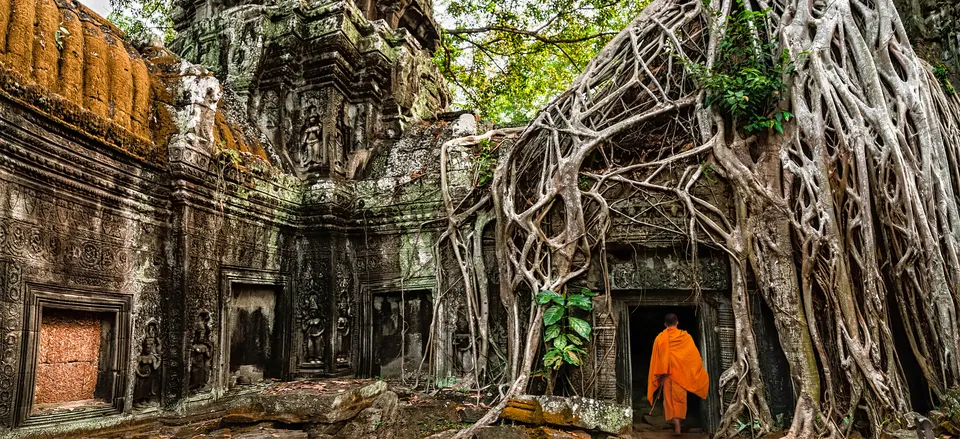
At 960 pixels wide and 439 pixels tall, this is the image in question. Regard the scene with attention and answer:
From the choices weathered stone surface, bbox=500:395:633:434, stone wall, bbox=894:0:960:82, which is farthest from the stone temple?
stone wall, bbox=894:0:960:82

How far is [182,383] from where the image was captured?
4840mm

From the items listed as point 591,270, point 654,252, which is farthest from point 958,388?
point 591,270

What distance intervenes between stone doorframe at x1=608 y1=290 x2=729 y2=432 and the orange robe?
0.42 feet

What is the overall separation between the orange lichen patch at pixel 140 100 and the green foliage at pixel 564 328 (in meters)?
3.72

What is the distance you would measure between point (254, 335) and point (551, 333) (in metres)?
3.10

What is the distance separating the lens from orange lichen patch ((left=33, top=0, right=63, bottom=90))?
13.7ft

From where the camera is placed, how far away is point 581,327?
4.88 metres

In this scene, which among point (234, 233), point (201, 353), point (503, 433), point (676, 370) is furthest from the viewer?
point (234, 233)

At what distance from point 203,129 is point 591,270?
3.78 m

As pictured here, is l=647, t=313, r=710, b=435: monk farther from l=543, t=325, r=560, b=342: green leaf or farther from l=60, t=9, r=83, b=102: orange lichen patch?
l=60, t=9, r=83, b=102: orange lichen patch

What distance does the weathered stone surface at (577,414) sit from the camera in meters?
3.87

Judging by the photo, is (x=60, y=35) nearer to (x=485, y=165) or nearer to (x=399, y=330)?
(x=485, y=165)

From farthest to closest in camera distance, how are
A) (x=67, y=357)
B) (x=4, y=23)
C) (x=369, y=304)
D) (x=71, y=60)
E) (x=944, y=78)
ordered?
(x=369, y=304) → (x=944, y=78) → (x=71, y=60) → (x=67, y=357) → (x=4, y=23)

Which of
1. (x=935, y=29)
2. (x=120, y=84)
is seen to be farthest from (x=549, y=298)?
(x=935, y=29)
